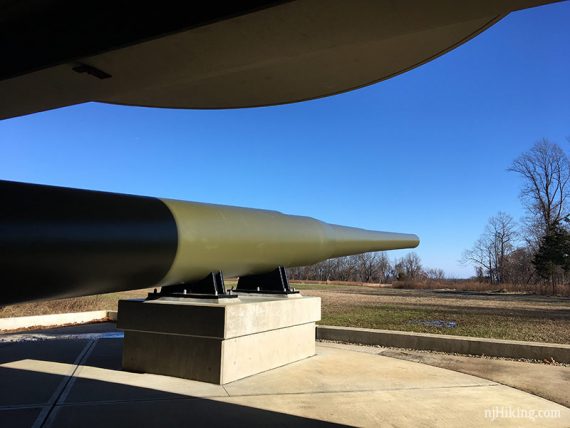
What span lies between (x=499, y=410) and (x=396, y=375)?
1665mm

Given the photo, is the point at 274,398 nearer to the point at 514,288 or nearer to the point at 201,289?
→ the point at 201,289

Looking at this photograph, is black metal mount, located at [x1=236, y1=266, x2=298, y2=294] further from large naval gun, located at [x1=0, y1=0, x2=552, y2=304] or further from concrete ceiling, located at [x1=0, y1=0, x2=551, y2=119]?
concrete ceiling, located at [x1=0, y1=0, x2=551, y2=119]

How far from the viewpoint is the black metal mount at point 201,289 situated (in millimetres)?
5916

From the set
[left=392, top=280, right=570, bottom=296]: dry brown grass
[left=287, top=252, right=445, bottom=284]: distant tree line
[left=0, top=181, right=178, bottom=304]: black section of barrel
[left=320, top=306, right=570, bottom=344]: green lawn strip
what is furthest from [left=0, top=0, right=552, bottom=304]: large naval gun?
[left=287, top=252, right=445, bottom=284]: distant tree line

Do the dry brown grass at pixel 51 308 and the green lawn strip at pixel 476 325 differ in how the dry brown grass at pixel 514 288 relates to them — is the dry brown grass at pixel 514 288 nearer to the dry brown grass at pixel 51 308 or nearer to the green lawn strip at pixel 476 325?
the green lawn strip at pixel 476 325

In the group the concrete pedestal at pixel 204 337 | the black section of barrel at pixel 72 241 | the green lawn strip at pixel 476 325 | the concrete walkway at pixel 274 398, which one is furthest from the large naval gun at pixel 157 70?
the green lawn strip at pixel 476 325

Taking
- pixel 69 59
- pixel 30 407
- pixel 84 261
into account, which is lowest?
pixel 30 407

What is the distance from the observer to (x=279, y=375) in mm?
6164

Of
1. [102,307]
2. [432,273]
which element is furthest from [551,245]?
[432,273]

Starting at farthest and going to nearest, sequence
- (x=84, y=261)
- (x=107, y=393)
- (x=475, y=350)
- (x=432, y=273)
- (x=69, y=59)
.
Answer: (x=432, y=273)
(x=475, y=350)
(x=107, y=393)
(x=69, y=59)
(x=84, y=261)

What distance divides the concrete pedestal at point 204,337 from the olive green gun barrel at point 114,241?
1.65 ft

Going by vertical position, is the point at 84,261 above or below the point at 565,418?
above

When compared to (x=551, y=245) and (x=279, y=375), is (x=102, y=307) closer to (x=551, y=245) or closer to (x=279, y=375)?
(x=279, y=375)

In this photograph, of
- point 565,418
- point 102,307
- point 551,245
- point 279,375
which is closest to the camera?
point 565,418
